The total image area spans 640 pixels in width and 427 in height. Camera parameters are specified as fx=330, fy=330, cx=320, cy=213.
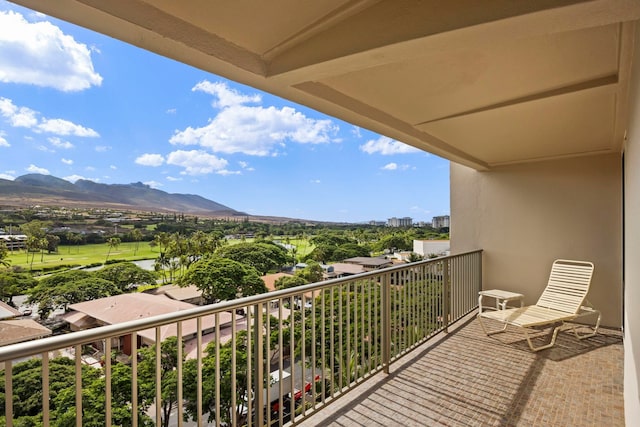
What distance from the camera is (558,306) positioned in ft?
13.6

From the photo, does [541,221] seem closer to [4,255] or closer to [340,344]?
[340,344]

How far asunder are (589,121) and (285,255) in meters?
20.7

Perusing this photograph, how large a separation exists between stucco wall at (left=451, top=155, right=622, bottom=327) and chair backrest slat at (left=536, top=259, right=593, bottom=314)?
34 cm

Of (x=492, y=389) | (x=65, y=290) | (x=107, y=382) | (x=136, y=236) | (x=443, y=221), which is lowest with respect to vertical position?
(x=65, y=290)

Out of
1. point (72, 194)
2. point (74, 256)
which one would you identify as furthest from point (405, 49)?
point (72, 194)

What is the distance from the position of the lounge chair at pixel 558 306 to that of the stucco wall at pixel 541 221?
0.92 feet

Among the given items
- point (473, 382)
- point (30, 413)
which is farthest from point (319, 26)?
point (473, 382)

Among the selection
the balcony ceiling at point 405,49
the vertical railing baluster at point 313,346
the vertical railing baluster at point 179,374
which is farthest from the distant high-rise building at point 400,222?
the vertical railing baluster at point 179,374

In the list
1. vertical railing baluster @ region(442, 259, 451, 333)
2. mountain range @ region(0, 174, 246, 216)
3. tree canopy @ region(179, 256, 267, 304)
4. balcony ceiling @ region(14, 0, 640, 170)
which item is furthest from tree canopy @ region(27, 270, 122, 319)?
balcony ceiling @ region(14, 0, 640, 170)

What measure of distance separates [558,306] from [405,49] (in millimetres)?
4087

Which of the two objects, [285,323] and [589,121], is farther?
[589,121]

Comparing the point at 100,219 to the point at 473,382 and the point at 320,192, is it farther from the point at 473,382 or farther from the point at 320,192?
the point at 320,192

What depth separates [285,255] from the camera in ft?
75.0

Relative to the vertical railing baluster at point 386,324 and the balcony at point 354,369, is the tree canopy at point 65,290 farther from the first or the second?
the vertical railing baluster at point 386,324
